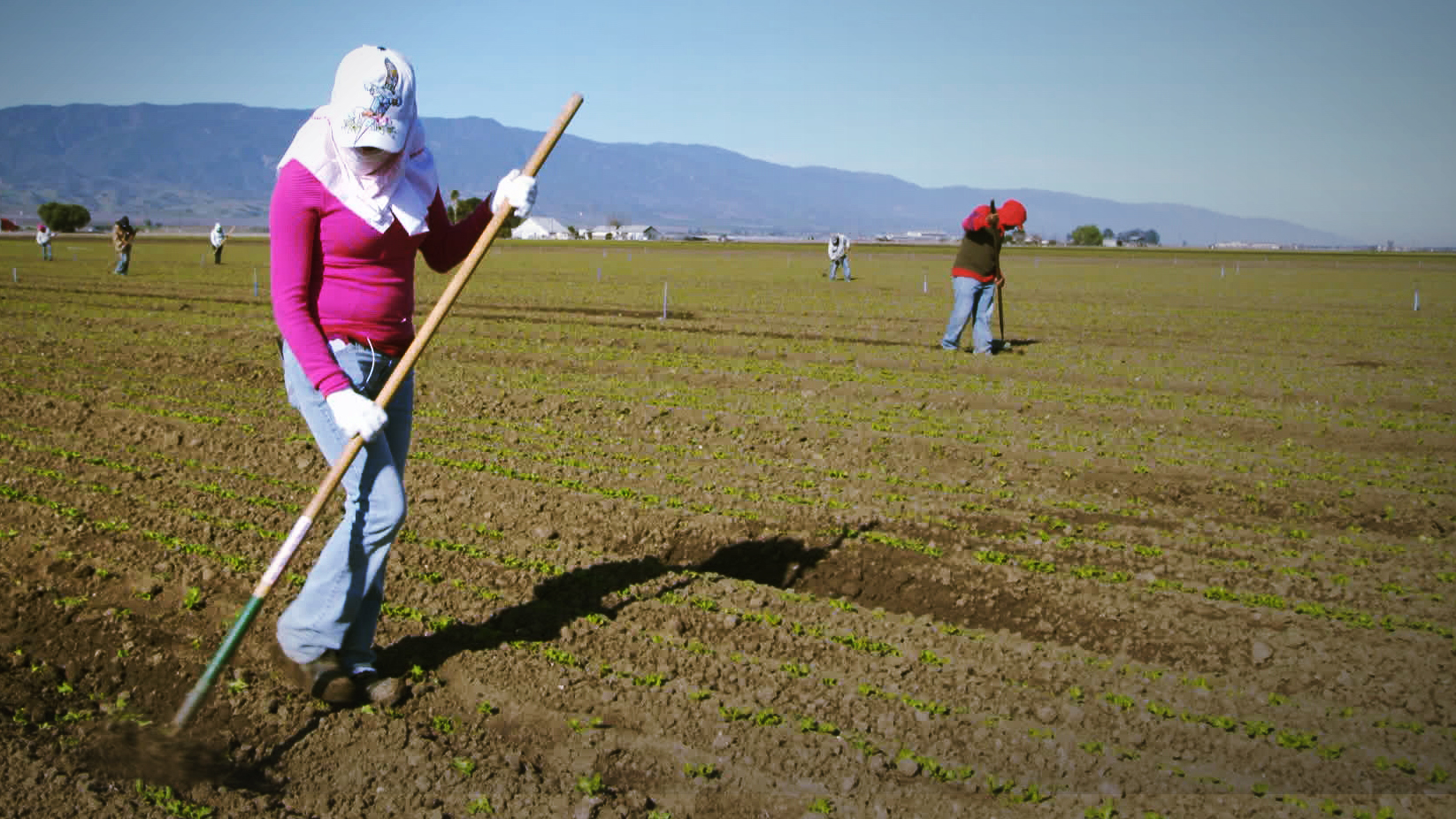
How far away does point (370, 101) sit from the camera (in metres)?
3.80

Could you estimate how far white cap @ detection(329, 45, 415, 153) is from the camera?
3.80 metres

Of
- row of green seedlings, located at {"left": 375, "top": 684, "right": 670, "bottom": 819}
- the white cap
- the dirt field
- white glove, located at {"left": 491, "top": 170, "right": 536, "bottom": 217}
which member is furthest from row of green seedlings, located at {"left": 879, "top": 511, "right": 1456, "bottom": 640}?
the white cap

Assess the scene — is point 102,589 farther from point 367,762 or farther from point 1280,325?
point 1280,325

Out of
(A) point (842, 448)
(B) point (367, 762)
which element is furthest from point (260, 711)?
(A) point (842, 448)

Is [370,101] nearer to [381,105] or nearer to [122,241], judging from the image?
[381,105]

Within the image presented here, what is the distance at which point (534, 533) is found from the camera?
270 inches

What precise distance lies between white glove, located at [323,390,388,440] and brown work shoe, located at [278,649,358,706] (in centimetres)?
104

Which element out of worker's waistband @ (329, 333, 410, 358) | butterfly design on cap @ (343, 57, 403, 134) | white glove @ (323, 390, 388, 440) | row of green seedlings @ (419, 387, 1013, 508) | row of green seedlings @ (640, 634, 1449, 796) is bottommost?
row of green seedlings @ (640, 634, 1449, 796)

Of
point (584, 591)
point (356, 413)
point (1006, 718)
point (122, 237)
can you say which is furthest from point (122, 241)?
point (1006, 718)

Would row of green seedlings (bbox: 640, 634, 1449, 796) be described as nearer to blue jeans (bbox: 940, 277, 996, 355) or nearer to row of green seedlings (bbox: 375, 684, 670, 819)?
row of green seedlings (bbox: 375, 684, 670, 819)

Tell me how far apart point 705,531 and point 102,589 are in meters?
3.40

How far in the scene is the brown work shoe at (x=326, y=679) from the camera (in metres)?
4.41

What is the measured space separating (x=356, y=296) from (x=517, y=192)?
0.77 m

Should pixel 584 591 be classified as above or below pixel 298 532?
below
